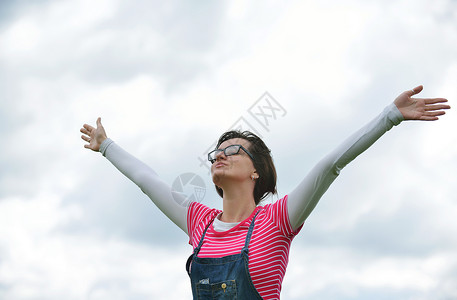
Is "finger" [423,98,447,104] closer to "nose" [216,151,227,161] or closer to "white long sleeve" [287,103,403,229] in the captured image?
"white long sleeve" [287,103,403,229]

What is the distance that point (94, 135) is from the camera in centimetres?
696

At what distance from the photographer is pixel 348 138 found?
16.4ft

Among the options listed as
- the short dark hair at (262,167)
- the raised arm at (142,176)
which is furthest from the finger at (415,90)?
the raised arm at (142,176)

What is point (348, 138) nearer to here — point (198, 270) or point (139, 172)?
point (198, 270)

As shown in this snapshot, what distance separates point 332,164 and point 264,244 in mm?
1039

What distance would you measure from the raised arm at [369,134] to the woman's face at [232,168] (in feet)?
3.20

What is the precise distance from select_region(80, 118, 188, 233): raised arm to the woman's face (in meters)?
0.65

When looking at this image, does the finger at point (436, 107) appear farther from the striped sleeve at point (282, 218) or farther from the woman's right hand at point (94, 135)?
the woman's right hand at point (94, 135)

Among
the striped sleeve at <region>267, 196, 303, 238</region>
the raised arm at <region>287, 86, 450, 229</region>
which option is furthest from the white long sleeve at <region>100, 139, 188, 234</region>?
the raised arm at <region>287, 86, 450, 229</region>

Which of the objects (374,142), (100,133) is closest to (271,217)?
(374,142)

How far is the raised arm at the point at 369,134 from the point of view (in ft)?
15.9

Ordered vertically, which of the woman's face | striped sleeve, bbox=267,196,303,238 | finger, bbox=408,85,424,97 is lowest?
striped sleeve, bbox=267,196,303,238

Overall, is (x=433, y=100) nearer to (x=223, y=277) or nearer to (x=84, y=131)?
(x=223, y=277)

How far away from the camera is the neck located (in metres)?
5.92
